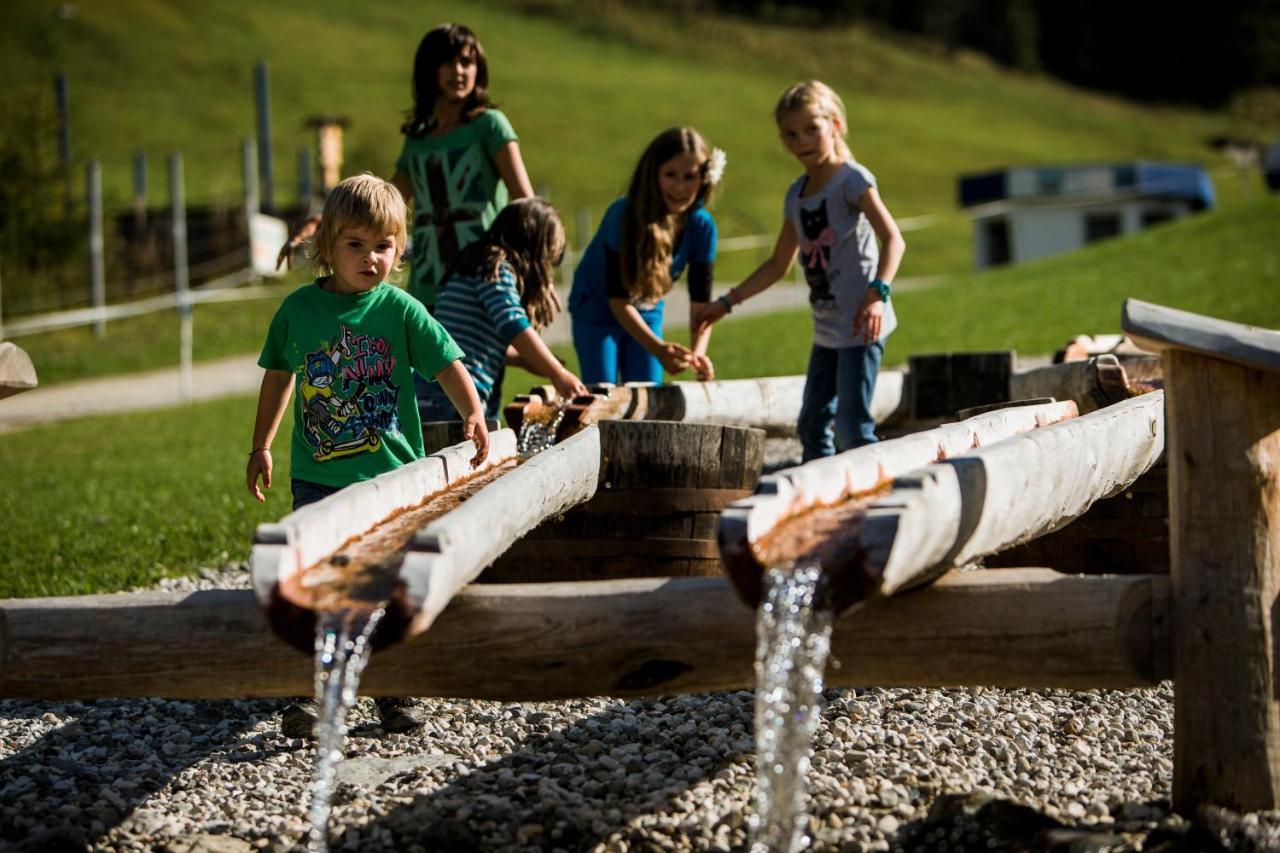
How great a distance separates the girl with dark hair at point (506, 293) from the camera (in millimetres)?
5711

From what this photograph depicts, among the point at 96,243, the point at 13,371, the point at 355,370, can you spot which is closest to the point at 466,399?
the point at 355,370

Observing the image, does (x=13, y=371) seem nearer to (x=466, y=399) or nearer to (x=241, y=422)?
(x=466, y=399)

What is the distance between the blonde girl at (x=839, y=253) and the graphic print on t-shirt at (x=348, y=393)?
85.1 inches

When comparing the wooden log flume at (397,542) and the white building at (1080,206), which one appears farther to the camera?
the white building at (1080,206)

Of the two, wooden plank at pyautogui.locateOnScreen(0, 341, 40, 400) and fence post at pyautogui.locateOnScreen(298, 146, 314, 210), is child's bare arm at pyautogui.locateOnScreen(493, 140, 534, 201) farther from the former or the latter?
fence post at pyautogui.locateOnScreen(298, 146, 314, 210)

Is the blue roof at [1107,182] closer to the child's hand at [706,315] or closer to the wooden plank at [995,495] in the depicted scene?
the child's hand at [706,315]

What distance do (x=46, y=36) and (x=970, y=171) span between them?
3170cm

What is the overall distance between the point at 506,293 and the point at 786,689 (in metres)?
2.95

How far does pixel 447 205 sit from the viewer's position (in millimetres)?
6383

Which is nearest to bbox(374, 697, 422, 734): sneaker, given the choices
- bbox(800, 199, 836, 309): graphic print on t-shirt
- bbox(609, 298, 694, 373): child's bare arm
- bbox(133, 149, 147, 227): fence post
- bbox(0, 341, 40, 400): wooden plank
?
bbox(0, 341, 40, 400): wooden plank

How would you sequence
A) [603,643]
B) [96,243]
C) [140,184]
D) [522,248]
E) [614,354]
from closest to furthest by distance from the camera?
[603,643] < [522,248] < [614,354] < [96,243] < [140,184]

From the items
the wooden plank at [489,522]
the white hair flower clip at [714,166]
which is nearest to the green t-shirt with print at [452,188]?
the white hair flower clip at [714,166]

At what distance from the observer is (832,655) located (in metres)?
3.27

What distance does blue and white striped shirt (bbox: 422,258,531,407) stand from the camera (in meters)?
5.71
